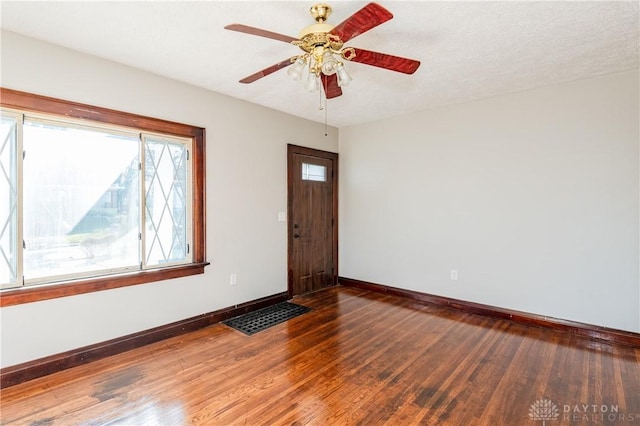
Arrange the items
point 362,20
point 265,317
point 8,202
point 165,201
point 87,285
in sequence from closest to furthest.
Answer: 1. point 362,20
2. point 8,202
3. point 87,285
4. point 165,201
5. point 265,317

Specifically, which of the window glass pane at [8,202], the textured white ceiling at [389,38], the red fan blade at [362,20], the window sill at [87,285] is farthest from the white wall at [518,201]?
the window glass pane at [8,202]

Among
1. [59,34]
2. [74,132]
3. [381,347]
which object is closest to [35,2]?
[59,34]

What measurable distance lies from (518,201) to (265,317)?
10.3 feet

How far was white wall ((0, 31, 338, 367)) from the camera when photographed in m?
2.35

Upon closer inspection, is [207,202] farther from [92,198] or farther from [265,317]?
[265,317]

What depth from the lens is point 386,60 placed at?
2.04 m

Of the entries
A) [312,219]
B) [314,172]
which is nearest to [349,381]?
[312,219]

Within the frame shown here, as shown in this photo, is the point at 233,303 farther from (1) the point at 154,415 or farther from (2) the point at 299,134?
(2) the point at 299,134

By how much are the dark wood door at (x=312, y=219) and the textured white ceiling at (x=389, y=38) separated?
139 centimetres

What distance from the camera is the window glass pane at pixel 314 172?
457 cm

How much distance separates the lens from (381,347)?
9.34ft

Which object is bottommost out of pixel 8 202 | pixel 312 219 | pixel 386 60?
pixel 312 219

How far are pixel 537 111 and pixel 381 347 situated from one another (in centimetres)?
296

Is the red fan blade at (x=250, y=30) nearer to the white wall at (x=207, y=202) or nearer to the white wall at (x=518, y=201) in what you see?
the white wall at (x=207, y=202)
